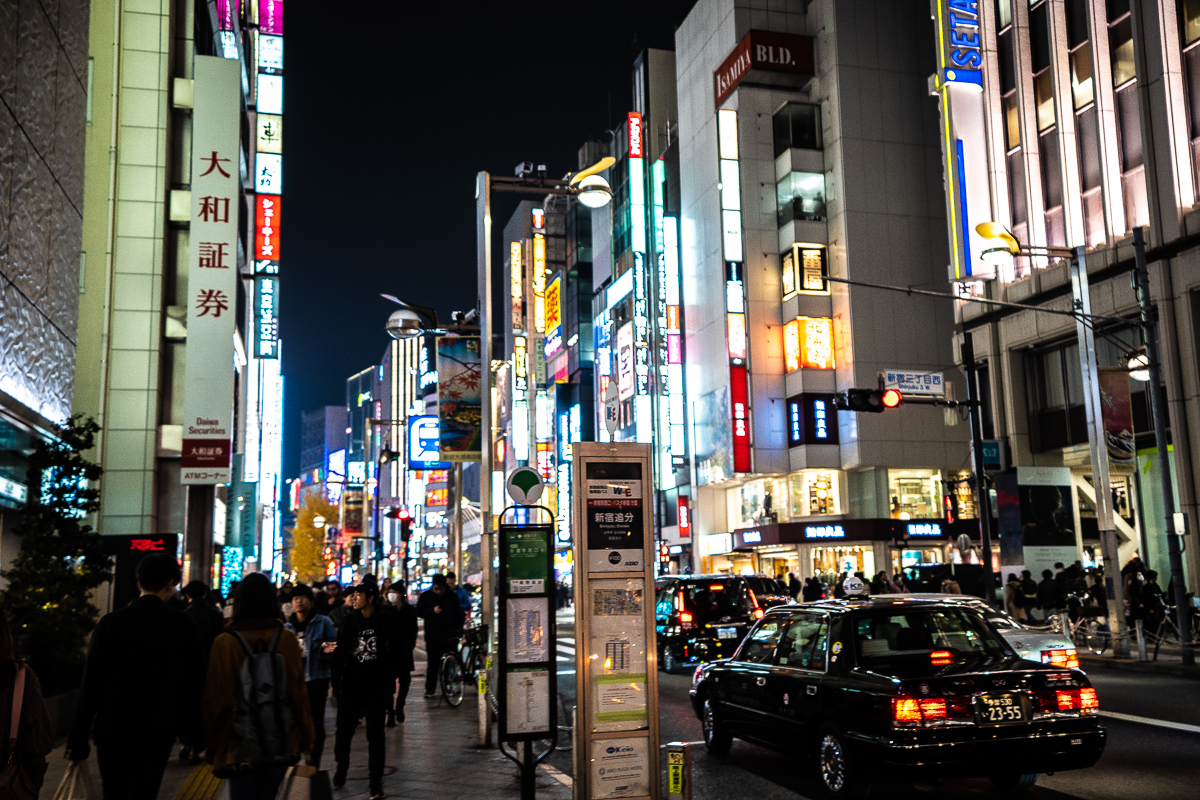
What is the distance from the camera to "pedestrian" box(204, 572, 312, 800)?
574 cm

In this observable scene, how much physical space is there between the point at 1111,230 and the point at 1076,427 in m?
6.00

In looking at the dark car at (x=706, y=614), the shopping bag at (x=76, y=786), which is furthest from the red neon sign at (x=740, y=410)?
the shopping bag at (x=76, y=786)

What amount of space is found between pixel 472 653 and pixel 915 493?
96.0 feet

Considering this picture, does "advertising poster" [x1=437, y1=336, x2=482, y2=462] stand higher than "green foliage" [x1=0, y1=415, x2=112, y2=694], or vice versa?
"advertising poster" [x1=437, y1=336, x2=482, y2=462]

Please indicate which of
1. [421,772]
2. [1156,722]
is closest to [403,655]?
[421,772]

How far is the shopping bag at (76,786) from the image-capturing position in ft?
17.0

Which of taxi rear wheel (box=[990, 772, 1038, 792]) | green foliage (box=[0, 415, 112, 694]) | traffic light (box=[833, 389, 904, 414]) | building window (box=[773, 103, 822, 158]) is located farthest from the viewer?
building window (box=[773, 103, 822, 158])

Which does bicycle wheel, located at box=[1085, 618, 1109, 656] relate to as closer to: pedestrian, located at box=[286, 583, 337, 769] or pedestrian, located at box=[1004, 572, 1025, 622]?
pedestrian, located at box=[1004, 572, 1025, 622]

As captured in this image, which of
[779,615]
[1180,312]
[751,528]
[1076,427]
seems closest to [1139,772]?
[779,615]

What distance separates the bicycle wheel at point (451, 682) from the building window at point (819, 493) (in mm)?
28866

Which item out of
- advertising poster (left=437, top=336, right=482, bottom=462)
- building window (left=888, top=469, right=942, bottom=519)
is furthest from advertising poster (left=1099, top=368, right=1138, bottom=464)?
building window (left=888, top=469, right=942, bottom=519)

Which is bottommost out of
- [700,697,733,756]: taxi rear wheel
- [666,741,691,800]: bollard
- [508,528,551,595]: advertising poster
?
[700,697,733,756]: taxi rear wheel

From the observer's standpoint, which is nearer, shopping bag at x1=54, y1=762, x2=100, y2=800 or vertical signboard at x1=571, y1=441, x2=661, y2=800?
shopping bag at x1=54, y1=762, x2=100, y2=800

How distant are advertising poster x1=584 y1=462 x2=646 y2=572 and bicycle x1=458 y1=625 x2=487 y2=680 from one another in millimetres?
9579
